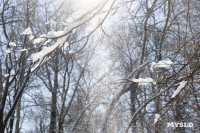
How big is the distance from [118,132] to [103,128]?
1.23m

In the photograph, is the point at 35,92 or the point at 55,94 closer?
the point at 55,94

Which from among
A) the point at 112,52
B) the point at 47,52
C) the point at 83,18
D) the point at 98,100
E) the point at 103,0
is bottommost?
the point at 98,100

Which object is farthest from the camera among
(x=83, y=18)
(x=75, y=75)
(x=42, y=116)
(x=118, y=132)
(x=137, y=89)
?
(x=42, y=116)

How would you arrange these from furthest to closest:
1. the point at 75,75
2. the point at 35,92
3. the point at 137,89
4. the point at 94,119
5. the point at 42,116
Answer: the point at 42,116
the point at 35,92
the point at 75,75
the point at 137,89
the point at 94,119

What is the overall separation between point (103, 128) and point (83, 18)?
4783mm

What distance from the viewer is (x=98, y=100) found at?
7.40 metres

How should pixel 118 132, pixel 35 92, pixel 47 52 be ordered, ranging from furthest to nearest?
pixel 35 92
pixel 118 132
pixel 47 52

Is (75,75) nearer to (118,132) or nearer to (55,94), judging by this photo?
(55,94)

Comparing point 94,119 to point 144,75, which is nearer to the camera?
point 94,119

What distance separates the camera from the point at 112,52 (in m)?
8.93

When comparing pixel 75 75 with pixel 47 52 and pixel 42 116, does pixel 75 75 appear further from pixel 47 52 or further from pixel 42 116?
pixel 47 52

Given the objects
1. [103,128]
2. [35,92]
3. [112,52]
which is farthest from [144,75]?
[35,92]

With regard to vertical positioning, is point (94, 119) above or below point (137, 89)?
below

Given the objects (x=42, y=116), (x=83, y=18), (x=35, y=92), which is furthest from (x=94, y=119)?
(x=83, y=18)
